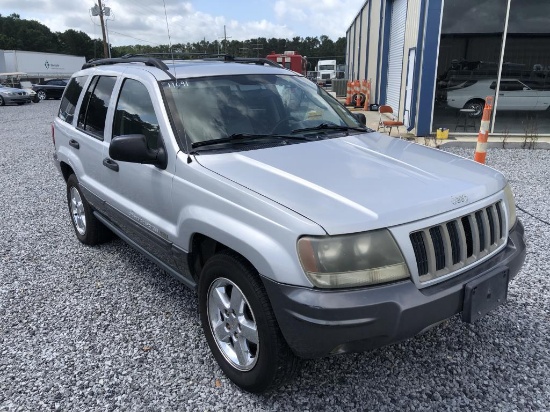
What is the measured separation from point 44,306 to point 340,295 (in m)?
2.75

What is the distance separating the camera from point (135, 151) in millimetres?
2854

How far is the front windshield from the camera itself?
10.1 ft

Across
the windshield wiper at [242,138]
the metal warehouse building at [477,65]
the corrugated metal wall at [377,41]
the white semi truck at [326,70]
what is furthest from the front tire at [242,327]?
the white semi truck at [326,70]

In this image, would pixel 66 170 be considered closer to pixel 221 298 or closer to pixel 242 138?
pixel 242 138

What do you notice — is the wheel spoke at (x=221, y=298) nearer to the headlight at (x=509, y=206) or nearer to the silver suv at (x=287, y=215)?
the silver suv at (x=287, y=215)

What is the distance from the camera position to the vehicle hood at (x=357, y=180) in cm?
220

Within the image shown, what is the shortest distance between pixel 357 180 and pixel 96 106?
9.07ft

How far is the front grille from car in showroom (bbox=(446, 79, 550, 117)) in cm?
973

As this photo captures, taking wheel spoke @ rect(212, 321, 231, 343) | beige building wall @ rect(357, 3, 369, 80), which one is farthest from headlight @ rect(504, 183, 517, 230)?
beige building wall @ rect(357, 3, 369, 80)

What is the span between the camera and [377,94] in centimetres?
1841

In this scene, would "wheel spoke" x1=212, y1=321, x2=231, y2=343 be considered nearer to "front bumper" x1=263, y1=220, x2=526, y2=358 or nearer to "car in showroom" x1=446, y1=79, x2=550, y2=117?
"front bumper" x1=263, y1=220, x2=526, y2=358

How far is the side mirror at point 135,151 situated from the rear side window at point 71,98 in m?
2.10

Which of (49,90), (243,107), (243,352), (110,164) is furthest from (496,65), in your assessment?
(49,90)

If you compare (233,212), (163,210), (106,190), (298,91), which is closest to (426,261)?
(233,212)
